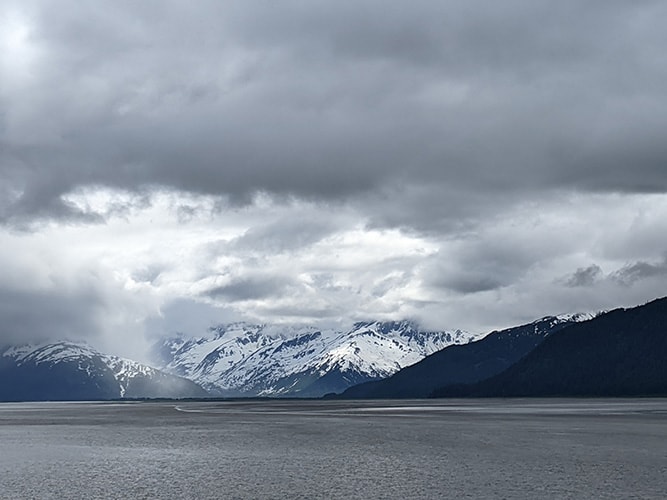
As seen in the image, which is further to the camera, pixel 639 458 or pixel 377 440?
pixel 377 440

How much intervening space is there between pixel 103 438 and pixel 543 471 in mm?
92755

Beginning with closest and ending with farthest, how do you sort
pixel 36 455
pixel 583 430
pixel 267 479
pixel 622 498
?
pixel 622 498
pixel 267 479
pixel 36 455
pixel 583 430

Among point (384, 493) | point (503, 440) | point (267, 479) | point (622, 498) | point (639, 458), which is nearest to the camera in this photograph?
point (622, 498)

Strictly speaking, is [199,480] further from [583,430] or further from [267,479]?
[583,430]

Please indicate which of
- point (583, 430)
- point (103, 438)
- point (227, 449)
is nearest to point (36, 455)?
point (227, 449)

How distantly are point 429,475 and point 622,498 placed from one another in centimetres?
2199

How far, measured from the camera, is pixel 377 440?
449 ft

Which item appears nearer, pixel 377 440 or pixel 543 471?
pixel 543 471

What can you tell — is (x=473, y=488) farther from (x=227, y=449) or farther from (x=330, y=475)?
(x=227, y=449)

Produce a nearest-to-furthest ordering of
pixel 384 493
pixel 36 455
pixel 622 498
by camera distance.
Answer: pixel 622 498 → pixel 384 493 → pixel 36 455

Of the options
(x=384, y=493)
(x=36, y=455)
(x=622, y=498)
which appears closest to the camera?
(x=622, y=498)

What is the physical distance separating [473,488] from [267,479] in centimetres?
2169

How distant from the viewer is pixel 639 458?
10081cm

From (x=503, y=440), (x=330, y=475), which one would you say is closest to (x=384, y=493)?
(x=330, y=475)
